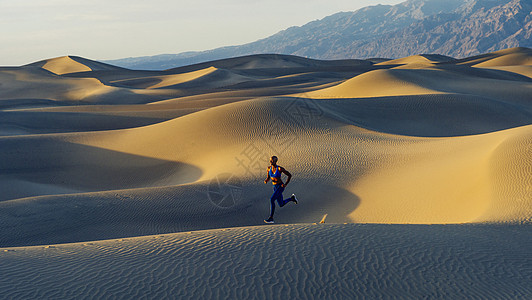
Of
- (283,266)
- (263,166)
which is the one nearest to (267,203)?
(263,166)

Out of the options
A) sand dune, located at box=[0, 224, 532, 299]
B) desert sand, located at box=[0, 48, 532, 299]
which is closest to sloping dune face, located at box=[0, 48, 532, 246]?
desert sand, located at box=[0, 48, 532, 299]

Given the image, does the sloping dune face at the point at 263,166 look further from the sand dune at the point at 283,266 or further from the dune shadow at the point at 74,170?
the sand dune at the point at 283,266

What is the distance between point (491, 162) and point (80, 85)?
5300cm

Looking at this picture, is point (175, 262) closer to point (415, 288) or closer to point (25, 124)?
point (415, 288)

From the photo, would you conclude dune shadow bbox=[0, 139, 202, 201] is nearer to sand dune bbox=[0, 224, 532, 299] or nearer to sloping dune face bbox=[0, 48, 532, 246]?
sloping dune face bbox=[0, 48, 532, 246]

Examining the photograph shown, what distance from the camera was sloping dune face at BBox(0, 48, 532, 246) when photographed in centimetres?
941

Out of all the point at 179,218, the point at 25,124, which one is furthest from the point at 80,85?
the point at 179,218

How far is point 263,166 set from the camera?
1327 centimetres

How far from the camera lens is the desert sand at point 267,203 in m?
4.55

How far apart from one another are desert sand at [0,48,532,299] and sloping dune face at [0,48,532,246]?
0.19ft

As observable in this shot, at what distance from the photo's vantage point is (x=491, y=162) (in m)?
10.0

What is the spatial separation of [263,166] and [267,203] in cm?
229

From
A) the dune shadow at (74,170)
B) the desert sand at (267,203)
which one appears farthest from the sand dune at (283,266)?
the dune shadow at (74,170)

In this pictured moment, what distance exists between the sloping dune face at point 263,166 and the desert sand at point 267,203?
0.19ft
